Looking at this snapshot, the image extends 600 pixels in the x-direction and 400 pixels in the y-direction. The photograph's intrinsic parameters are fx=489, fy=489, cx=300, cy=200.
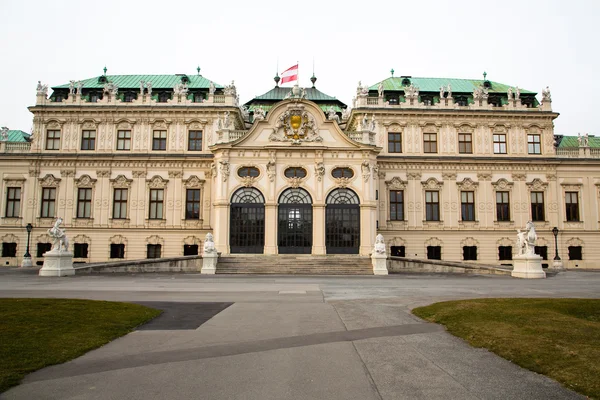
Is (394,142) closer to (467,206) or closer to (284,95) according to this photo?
(467,206)

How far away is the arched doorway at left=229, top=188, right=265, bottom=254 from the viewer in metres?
43.4

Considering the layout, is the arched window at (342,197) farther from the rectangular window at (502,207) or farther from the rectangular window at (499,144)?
the rectangular window at (499,144)

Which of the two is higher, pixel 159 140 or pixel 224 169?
pixel 159 140

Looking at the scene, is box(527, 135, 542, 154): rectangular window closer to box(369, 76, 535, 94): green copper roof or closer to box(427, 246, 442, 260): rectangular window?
box(369, 76, 535, 94): green copper roof

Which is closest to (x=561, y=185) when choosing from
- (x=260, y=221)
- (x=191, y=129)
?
(x=260, y=221)

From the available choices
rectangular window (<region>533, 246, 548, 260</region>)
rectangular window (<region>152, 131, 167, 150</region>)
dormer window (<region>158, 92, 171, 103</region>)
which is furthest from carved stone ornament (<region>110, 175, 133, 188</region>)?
rectangular window (<region>533, 246, 548, 260</region>)

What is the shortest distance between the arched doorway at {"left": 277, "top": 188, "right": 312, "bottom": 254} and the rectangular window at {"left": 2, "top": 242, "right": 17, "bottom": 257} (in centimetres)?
2591

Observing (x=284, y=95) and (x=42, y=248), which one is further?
(x=284, y=95)

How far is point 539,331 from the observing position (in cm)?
1112

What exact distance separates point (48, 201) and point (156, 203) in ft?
35.0

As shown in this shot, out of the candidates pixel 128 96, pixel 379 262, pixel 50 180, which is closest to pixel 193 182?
pixel 128 96

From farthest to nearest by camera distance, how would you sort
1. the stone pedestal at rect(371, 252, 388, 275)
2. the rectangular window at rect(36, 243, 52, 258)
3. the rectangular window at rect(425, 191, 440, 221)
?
the rectangular window at rect(425, 191, 440, 221) → the rectangular window at rect(36, 243, 52, 258) → the stone pedestal at rect(371, 252, 388, 275)

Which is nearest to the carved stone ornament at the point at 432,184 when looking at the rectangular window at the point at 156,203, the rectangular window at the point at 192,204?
the rectangular window at the point at 192,204

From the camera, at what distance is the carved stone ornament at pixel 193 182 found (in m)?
48.1
